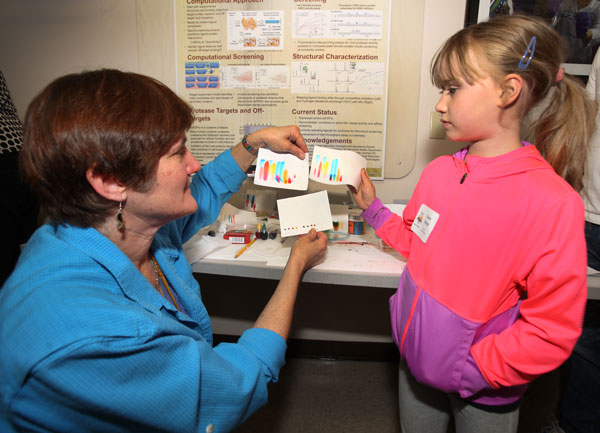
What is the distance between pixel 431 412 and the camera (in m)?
0.99

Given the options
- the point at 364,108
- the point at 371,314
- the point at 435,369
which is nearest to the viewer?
the point at 435,369

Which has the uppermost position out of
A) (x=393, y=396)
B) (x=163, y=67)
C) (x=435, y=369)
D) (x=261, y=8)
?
(x=261, y=8)

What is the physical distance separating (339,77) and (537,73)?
94 centimetres

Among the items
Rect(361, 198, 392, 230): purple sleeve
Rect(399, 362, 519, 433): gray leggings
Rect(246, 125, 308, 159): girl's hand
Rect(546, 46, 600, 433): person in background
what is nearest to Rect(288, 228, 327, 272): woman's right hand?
Rect(361, 198, 392, 230): purple sleeve

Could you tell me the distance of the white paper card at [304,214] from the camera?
4.09 feet

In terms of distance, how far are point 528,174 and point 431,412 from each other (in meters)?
0.67

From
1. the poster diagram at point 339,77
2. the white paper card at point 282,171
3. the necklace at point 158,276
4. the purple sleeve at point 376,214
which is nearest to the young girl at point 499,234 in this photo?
the purple sleeve at point 376,214

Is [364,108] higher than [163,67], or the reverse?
[163,67]

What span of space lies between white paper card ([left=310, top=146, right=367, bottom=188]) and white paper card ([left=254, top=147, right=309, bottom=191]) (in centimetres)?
5

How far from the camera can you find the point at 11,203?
1248 millimetres

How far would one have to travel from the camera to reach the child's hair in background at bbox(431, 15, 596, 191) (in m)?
0.78

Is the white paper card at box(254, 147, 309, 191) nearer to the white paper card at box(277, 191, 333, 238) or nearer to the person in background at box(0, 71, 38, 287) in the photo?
the white paper card at box(277, 191, 333, 238)

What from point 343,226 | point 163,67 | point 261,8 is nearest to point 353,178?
point 343,226

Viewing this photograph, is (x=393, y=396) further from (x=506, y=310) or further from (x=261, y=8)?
(x=261, y=8)
